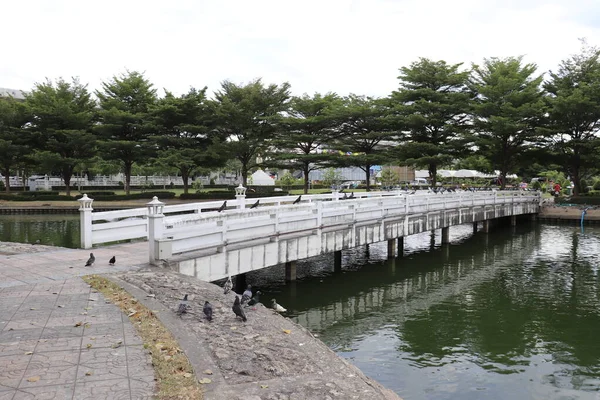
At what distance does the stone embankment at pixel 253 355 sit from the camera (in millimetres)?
5621

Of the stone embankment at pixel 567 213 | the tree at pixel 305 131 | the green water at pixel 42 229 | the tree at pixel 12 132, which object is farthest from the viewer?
the tree at pixel 12 132

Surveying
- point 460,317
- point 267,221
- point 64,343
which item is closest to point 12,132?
point 267,221

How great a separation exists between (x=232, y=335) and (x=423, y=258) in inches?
646

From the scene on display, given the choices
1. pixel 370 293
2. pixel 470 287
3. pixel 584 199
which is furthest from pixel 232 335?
pixel 584 199

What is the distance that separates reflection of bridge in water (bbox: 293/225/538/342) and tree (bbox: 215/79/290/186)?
23.8m

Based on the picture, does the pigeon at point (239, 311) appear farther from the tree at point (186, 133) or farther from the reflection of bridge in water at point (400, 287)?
the tree at point (186, 133)

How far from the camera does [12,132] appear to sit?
4703 centimetres

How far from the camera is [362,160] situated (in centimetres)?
4125

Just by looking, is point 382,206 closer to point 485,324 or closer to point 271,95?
point 485,324

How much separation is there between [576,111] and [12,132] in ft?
167

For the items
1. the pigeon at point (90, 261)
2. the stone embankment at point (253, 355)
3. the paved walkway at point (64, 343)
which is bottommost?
the stone embankment at point (253, 355)

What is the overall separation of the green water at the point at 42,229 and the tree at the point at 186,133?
401 inches

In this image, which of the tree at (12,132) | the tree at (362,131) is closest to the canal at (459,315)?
the tree at (362,131)

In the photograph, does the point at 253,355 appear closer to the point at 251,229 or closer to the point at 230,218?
the point at 251,229
